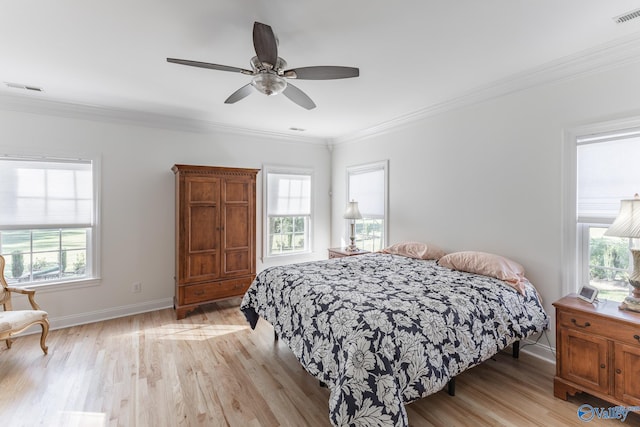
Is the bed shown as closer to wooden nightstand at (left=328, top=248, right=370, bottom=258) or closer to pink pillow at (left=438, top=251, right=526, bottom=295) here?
pink pillow at (left=438, top=251, right=526, bottom=295)

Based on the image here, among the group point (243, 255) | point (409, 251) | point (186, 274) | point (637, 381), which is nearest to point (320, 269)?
point (409, 251)

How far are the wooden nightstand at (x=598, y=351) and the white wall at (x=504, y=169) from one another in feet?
1.86

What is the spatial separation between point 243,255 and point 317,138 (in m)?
2.47

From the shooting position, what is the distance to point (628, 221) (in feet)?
6.45

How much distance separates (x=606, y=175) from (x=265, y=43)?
281 centimetres

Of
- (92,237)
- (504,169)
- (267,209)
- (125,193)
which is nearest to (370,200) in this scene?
(267,209)

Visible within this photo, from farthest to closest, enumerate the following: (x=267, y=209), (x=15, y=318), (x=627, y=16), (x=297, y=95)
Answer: (x=267, y=209)
(x=15, y=318)
(x=297, y=95)
(x=627, y=16)

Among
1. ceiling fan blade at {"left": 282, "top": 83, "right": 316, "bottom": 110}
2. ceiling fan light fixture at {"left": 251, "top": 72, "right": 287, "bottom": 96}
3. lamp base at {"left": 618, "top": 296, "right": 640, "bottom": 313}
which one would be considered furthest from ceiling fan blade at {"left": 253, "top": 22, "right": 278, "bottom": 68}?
lamp base at {"left": 618, "top": 296, "right": 640, "bottom": 313}

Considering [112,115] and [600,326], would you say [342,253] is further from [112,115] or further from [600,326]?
[112,115]

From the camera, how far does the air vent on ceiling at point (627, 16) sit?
6.14ft

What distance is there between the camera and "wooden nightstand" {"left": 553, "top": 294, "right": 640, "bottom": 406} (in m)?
1.86

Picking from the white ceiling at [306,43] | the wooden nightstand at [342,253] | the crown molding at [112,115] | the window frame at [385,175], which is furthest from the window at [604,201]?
the crown molding at [112,115]

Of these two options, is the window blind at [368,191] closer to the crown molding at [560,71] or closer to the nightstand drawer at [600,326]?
the crown molding at [560,71]

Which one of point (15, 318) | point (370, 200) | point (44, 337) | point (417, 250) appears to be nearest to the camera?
point (15, 318)
